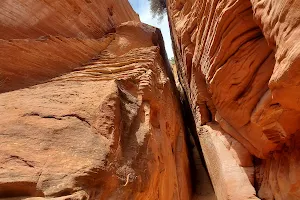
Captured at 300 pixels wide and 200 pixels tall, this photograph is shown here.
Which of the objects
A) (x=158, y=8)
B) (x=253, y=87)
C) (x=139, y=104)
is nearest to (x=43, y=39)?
(x=139, y=104)

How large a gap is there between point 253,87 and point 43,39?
414 cm

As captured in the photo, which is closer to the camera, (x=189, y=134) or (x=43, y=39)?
(x=43, y=39)

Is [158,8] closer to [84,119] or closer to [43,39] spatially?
[43,39]

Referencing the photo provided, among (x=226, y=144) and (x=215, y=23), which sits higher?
(x=215, y=23)

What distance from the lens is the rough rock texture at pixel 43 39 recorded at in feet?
16.9

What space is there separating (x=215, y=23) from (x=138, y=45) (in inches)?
110

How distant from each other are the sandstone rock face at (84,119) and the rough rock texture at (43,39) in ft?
0.07

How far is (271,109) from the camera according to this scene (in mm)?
4098

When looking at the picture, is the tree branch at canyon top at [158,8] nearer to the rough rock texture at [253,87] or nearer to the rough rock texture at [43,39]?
the rough rock texture at [43,39]

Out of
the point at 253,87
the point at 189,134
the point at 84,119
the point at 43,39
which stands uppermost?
the point at 43,39

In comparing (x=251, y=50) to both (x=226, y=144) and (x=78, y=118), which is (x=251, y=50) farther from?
(x=78, y=118)

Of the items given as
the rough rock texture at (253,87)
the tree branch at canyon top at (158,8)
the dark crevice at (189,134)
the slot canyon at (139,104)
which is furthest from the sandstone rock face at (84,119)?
the tree branch at canyon top at (158,8)

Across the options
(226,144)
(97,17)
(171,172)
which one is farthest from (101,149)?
(97,17)

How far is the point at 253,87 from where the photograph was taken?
4637 millimetres
